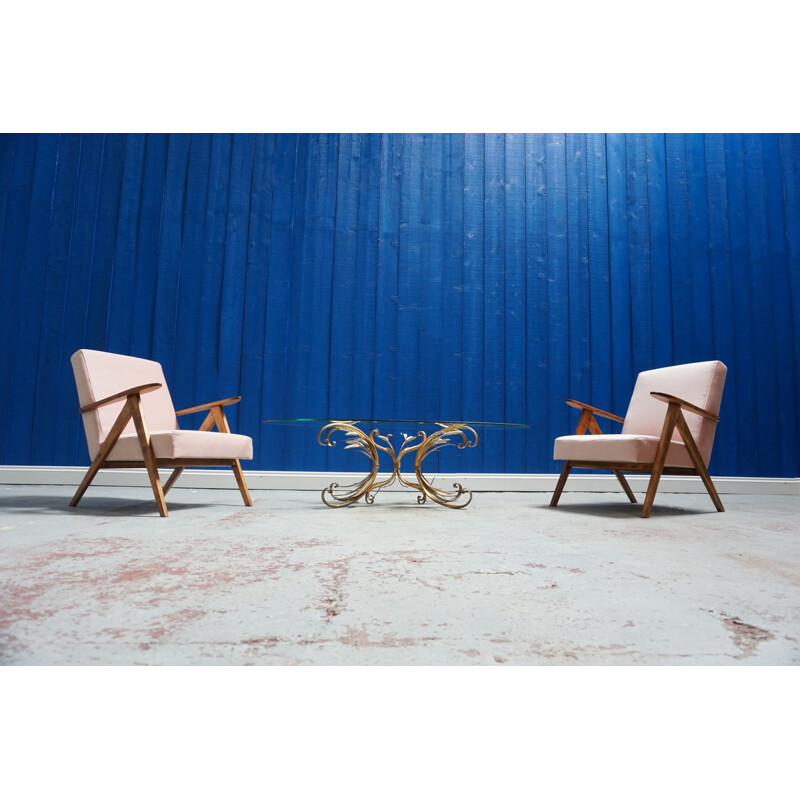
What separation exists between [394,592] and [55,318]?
4.10 m

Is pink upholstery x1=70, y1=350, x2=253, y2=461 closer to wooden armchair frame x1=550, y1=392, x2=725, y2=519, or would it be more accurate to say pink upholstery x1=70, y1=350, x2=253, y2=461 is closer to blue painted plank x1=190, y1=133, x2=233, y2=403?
blue painted plank x1=190, y1=133, x2=233, y2=403

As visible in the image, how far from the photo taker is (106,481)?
162 inches

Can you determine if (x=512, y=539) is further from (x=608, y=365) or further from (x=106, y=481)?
(x=106, y=481)

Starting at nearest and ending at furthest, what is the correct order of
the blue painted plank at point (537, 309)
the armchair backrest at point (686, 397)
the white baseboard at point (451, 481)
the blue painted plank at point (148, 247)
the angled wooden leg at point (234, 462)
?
the armchair backrest at point (686, 397)
the angled wooden leg at point (234, 462)
the white baseboard at point (451, 481)
the blue painted plank at point (537, 309)
the blue painted plank at point (148, 247)

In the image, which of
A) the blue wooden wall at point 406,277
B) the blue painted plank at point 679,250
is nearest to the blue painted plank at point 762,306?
the blue wooden wall at point 406,277

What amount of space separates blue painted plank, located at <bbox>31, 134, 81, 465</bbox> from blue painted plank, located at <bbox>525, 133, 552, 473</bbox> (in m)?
3.29

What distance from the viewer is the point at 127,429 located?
2.86 meters

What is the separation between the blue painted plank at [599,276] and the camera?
4.16 meters

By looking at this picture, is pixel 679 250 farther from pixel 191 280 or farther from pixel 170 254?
pixel 170 254

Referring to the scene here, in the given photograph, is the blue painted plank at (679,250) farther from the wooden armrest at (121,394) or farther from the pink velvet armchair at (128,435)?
the wooden armrest at (121,394)

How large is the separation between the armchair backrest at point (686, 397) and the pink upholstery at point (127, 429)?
2.14m

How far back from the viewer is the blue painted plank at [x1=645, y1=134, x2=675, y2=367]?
13.7 feet

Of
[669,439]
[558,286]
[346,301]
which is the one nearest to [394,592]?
[669,439]
